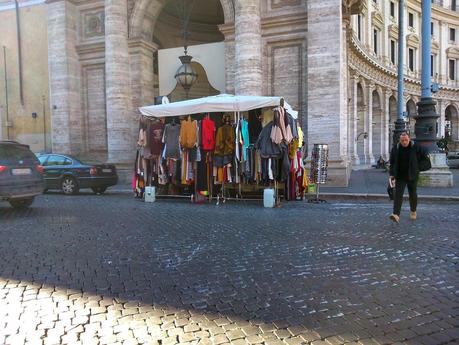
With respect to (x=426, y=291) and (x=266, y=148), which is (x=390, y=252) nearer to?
(x=426, y=291)

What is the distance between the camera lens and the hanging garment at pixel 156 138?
1131 centimetres

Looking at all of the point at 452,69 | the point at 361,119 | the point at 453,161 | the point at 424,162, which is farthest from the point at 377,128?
the point at 424,162

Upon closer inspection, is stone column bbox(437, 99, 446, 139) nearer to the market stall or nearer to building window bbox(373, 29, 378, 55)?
building window bbox(373, 29, 378, 55)

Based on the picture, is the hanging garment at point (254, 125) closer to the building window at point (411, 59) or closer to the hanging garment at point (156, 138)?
the hanging garment at point (156, 138)

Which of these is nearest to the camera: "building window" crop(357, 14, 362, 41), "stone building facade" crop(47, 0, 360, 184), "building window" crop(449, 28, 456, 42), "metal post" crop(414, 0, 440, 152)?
"metal post" crop(414, 0, 440, 152)

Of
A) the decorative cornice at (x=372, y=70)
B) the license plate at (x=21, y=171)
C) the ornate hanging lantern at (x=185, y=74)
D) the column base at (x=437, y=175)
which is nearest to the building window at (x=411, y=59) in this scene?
the decorative cornice at (x=372, y=70)

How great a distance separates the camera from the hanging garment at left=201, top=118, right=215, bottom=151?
10.6 m

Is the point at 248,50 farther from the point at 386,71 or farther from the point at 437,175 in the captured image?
the point at 386,71

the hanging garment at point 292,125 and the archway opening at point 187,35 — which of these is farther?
the archway opening at point 187,35

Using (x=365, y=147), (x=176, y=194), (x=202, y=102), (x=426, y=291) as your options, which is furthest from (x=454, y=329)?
(x=365, y=147)

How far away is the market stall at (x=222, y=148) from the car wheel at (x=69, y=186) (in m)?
3.48

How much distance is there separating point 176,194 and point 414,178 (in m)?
6.75

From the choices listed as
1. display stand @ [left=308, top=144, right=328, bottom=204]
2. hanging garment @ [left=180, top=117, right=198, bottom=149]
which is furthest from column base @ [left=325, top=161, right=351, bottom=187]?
hanging garment @ [left=180, top=117, right=198, bottom=149]

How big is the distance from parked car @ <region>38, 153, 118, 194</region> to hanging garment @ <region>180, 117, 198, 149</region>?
16.2 feet
